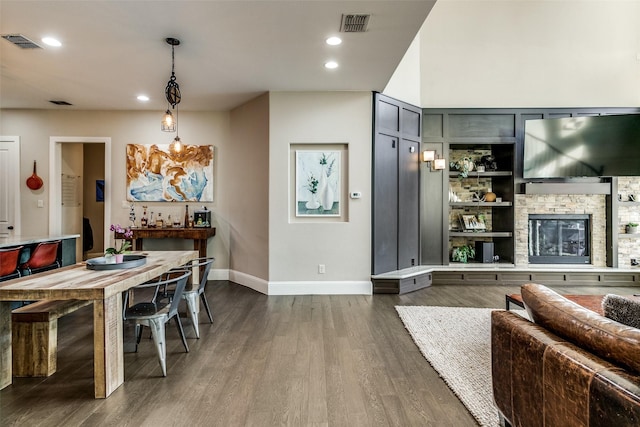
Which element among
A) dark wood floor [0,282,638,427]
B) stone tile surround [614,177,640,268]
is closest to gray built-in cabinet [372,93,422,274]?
dark wood floor [0,282,638,427]

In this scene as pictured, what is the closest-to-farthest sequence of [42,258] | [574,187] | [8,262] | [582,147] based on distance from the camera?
[8,262]
[42,258]
[582,147]
[574,187]

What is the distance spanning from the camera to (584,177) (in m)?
5.64

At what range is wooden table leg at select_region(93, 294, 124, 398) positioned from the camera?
2248 millimetres

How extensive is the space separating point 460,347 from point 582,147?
456cm

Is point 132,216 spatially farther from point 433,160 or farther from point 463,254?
point 463,254

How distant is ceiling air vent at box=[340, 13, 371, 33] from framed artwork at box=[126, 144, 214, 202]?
3583 millimetres

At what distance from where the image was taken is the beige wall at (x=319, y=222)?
4871mm

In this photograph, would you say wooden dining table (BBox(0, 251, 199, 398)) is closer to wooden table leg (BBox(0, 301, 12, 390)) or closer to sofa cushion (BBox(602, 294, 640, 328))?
wooden table leg (BBox(0, 301, 12, 390))

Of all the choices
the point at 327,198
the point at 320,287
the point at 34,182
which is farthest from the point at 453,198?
the point at 34,182

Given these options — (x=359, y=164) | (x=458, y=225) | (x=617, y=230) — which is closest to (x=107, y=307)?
(x=359, y=164)

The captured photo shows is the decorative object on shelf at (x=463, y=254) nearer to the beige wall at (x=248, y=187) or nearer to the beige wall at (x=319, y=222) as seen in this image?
the beige wall at (x=319, y=222)

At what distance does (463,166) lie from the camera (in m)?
5.85

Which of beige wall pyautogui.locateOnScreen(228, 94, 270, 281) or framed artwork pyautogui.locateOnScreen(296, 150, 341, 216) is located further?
beige wall pyautogui.locateOnScreen(228, 94, 270, 281)

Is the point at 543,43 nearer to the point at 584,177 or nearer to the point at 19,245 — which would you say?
the point at 584,177
